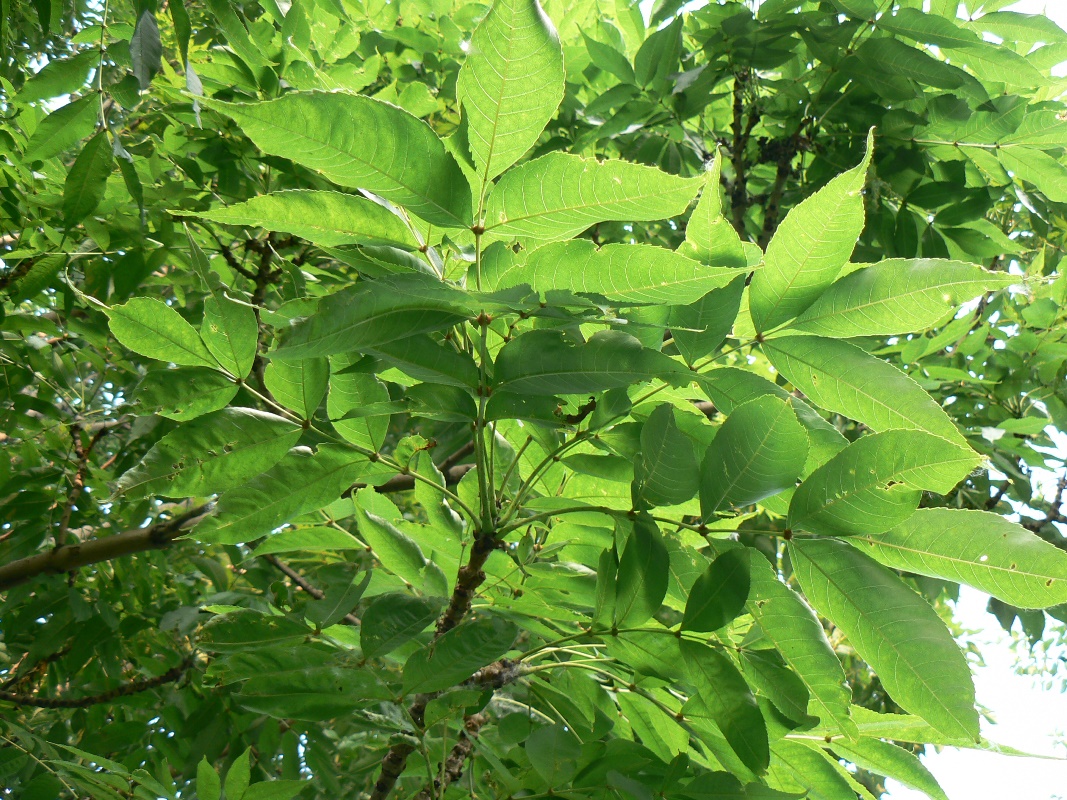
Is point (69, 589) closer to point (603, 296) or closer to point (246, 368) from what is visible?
point (246, 368)

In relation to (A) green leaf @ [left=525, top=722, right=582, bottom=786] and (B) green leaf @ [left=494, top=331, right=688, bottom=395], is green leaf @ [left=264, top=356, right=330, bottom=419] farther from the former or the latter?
(A) green leaf @ [left=525, top=722, right=582, bottom=786]

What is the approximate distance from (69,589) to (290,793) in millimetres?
961

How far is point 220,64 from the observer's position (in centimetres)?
162

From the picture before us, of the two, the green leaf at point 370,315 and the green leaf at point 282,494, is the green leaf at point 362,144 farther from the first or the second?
the green leaf at point 282,494

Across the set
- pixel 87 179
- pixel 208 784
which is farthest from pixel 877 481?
pixel 87 179

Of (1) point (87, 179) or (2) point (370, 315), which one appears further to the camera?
(1) point (87, 179)

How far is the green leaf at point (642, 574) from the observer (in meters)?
0.72

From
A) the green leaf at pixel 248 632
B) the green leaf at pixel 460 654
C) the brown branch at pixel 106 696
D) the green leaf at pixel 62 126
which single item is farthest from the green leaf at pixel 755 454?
the brown branch at pixel 106 696

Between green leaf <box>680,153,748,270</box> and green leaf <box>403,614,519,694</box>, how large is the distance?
368 mm

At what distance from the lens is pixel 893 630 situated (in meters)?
0.66

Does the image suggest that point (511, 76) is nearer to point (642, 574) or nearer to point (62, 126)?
point (642, 574)

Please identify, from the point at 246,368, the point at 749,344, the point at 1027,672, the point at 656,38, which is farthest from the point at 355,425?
the point at 1027,672

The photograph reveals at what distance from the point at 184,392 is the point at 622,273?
1.45 feet

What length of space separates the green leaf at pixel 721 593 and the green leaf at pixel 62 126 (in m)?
1.14
